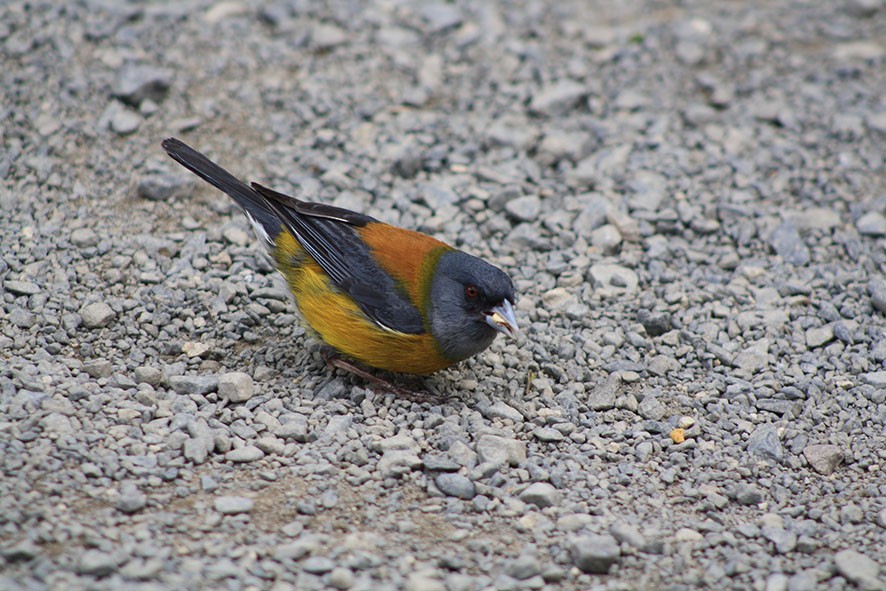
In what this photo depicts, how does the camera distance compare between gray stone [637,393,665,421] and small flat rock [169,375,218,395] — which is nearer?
small flat rock [169,375,218,395]

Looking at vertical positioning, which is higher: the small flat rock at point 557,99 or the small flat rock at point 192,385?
the small flat rock at point 557,99

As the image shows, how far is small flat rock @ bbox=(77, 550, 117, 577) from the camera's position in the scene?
11.9ft

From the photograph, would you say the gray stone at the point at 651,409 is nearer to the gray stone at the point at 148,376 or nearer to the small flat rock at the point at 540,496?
the small flat rock at the point at 540,496

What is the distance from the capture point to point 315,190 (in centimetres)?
683

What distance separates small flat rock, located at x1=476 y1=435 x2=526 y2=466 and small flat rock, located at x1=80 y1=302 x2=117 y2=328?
2.32 m

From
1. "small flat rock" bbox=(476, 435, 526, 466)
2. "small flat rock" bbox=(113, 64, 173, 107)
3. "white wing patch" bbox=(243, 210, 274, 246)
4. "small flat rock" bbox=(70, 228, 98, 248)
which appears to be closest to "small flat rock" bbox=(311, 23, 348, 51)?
"small flat rock" bbox=(113, 64, 173, 107)

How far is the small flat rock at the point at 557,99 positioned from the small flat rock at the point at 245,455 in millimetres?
4241

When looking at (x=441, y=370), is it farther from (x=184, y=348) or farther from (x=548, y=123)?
(x=548, y=123)

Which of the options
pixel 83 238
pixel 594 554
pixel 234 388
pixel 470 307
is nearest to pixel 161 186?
pixel 83 238

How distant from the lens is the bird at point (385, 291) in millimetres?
5156

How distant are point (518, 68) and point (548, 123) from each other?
813mm

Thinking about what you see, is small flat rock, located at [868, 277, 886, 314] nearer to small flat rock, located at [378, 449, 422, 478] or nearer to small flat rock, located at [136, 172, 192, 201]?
small flat rock, located at [378, 449, 422, 478]

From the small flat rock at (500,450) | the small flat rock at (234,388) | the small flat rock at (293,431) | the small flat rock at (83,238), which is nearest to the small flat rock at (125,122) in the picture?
the small flat rock at (83,238)

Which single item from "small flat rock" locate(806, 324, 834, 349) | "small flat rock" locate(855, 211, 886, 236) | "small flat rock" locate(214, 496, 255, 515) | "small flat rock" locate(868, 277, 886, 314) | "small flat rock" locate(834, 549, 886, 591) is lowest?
"small flat rock" locate(214, 496, 255, 515)
